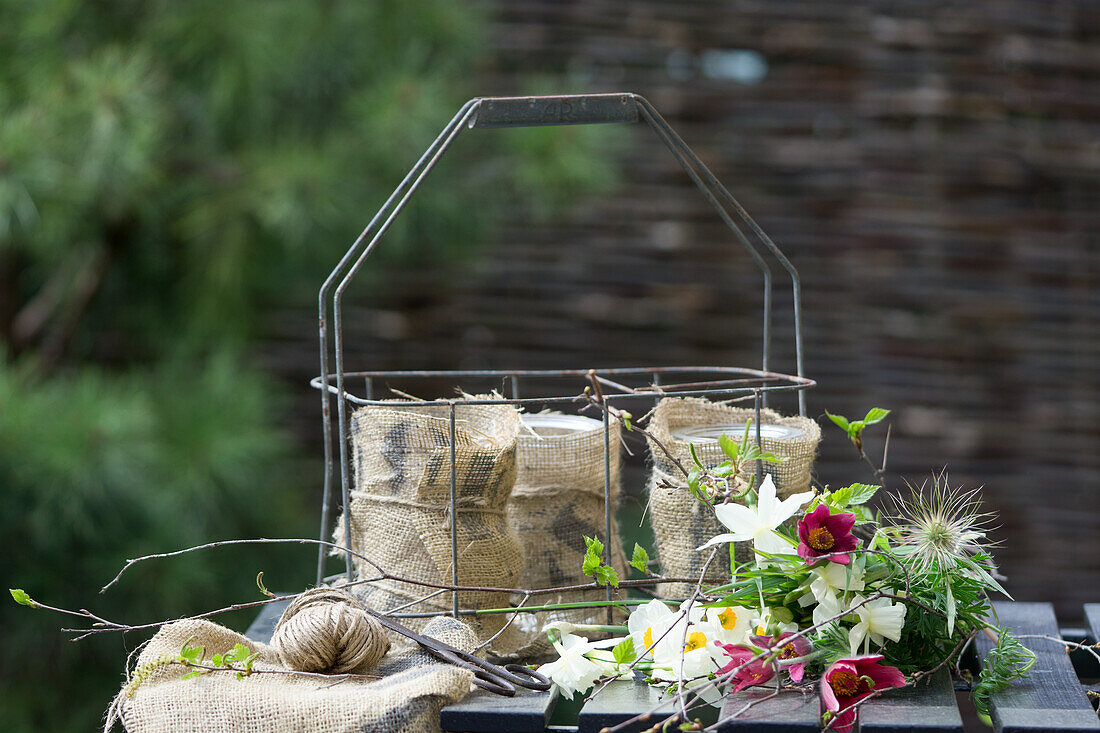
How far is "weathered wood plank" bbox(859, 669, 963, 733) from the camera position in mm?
525

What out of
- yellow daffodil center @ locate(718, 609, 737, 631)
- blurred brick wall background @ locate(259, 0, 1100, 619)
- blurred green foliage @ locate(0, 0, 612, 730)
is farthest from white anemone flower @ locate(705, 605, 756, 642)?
blurred brick wall background @ locate(259, 0, 1100, 619)

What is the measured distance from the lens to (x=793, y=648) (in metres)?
0.58

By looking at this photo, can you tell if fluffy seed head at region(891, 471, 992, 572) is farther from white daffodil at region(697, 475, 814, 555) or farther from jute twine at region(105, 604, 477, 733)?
jute twine at region(105, 604, 477, 733)

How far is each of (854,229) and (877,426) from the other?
0.34m

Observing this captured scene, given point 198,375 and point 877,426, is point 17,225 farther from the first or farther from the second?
point 877,426

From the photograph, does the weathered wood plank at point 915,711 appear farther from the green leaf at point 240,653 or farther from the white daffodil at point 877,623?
the green leaf at point 240,653

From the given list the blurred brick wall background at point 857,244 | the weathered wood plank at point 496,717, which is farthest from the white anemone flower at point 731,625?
the blurred brick wall background at point 857,244

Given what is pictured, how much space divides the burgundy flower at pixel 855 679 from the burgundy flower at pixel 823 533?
51 mm

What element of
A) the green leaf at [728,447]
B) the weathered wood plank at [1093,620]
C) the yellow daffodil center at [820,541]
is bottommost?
the weathered wood plank at [1093,620]

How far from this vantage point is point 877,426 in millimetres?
1868

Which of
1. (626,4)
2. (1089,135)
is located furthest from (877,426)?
(626,4)

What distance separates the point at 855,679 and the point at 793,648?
4cm

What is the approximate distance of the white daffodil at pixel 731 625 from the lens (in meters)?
0.60

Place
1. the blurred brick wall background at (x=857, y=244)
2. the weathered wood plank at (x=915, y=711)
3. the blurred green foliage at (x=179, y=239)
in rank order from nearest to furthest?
the weathered wood plank at (x=915, y=711)
the blurred green foliage at (x=179, y=239)
the blurred brick wall background at (x=857, y=244)
